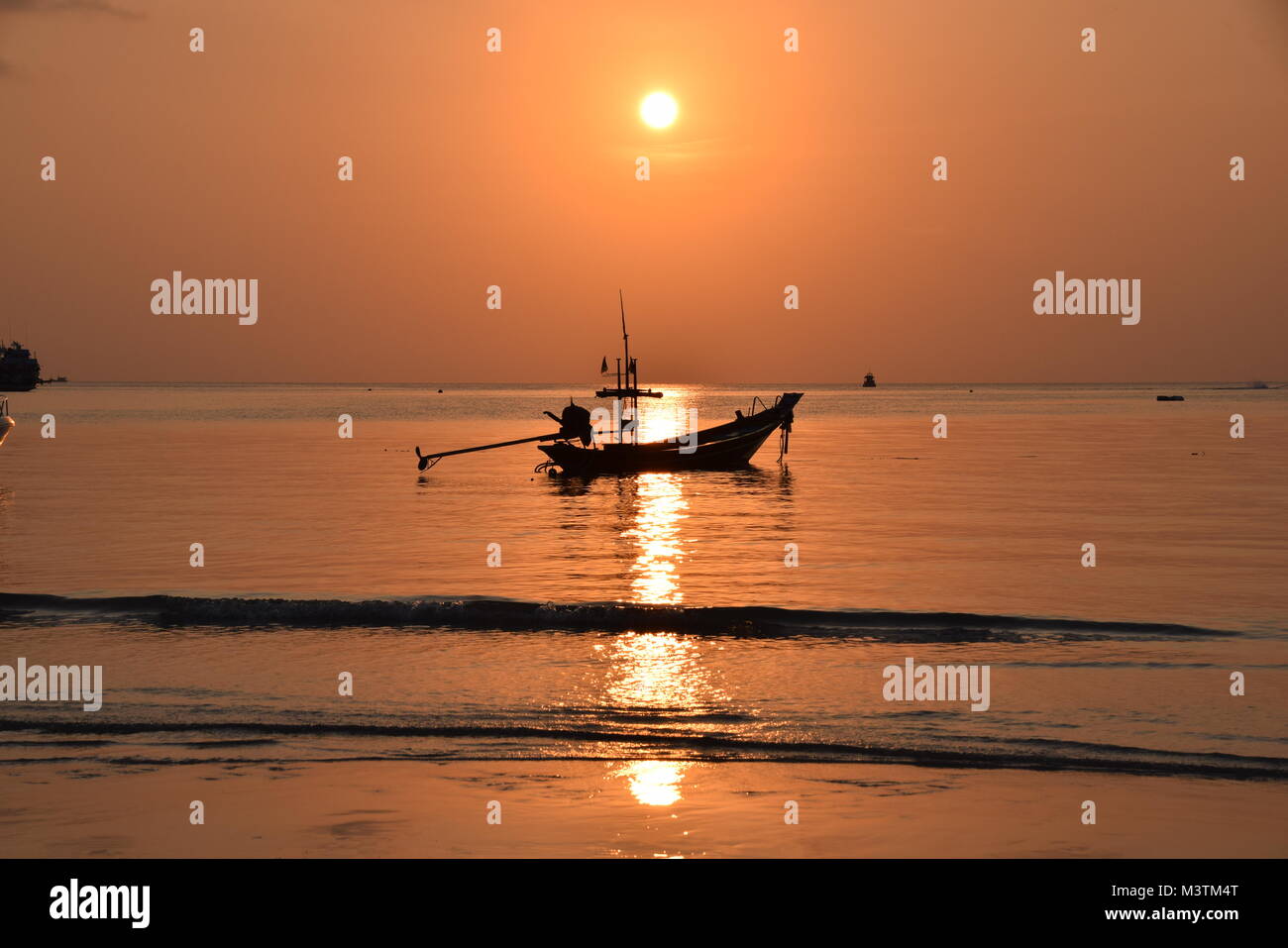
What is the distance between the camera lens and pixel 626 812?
10.3 m

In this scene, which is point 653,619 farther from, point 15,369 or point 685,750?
point 15,369

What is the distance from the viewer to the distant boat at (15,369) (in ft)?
632

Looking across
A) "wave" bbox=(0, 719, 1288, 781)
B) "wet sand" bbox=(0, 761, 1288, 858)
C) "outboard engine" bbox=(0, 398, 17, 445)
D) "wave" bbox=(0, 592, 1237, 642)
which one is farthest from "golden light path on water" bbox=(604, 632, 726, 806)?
"outboard engine" bbox=(0, 398, 17, 445)

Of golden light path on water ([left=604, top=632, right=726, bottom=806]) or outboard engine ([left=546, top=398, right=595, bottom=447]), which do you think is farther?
outboard engine ([left=546, top=398, right=595, bottom=447])

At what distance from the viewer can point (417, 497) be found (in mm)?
48906

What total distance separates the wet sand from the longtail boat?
41.5m

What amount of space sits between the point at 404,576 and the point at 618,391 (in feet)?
112

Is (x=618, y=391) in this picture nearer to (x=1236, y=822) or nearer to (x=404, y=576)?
(x=404, y=576)

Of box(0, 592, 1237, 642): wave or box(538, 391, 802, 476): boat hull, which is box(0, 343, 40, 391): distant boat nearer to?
box(538, 391, 802, 476): boat hull

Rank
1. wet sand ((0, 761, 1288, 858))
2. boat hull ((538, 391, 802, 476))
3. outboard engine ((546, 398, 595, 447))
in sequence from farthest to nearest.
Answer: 1. boat hull ((538, 391, 802, 476))
2. outboard engine ((546, 398, 595, 447))
3. wet sand ((0, 761, 1288, 858))

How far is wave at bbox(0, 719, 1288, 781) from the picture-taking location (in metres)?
11.8

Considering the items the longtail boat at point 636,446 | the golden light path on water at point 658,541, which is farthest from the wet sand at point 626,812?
the longtail boat at point 636,446
